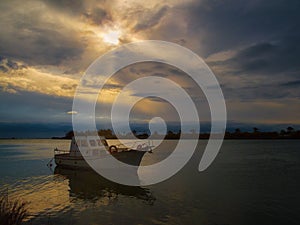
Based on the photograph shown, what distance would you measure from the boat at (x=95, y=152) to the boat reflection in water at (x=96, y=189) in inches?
46.1

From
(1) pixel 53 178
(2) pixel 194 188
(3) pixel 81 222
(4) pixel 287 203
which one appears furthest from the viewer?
(1) pixel 53 178

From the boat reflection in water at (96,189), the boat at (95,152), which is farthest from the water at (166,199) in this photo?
the boat at (95,152)

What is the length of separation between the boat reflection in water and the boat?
1.17 m

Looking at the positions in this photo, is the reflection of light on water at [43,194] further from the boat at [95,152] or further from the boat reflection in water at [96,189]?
the boat at [95,152]

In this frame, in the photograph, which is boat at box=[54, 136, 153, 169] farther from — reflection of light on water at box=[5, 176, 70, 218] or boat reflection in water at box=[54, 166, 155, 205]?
reflection of light on water at box=[5, 176, 70, 218]

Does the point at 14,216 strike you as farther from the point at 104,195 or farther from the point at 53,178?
the point at 53,178

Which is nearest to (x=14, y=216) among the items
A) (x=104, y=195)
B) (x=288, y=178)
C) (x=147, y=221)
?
(x=147, y=221)

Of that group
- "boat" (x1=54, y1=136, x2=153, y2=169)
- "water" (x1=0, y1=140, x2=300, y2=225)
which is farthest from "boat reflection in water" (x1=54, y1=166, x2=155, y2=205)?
"boat" (x1=54, y1=136, x2=153, y2=169)

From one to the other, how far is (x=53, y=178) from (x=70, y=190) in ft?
26.6

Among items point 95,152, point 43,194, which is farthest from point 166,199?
point 95,152

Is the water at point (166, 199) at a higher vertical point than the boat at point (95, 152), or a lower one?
lower

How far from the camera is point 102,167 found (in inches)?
1170

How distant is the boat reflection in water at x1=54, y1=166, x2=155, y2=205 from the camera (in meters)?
21.5

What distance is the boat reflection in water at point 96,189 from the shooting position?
21492mm
